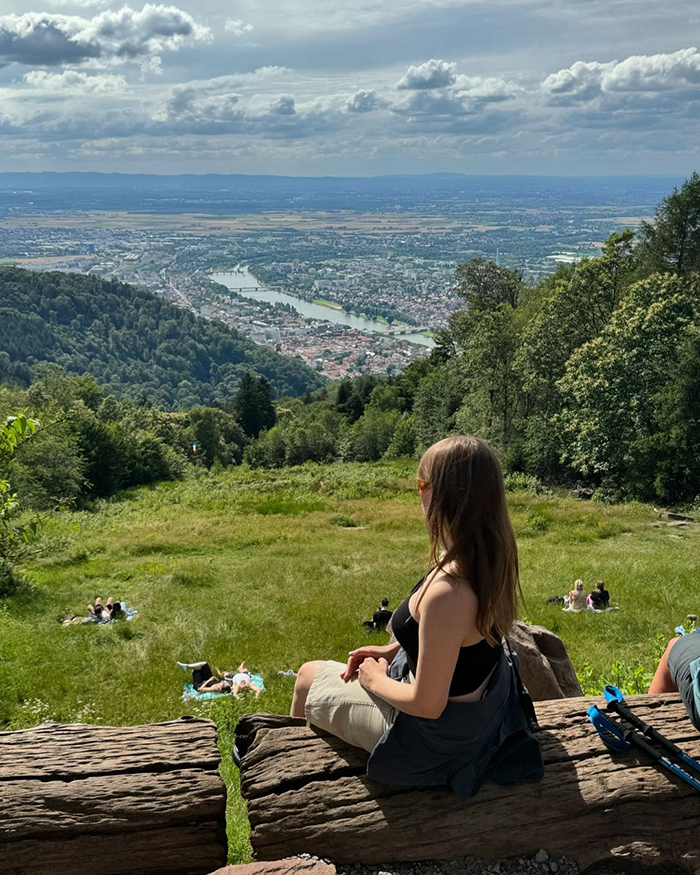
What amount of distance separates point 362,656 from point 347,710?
1.23ft

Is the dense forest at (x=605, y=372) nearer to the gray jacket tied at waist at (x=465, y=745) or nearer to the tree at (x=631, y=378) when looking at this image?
the tree at (x=631, y=378)

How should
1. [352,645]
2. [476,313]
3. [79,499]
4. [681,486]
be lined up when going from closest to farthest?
[352,645], [681,486], [79,499], [476,313]

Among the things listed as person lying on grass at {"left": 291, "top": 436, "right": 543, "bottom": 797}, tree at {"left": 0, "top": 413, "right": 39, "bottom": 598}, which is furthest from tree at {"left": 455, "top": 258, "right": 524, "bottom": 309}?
person lying on grass at {"left": 291, "top": 436, "right": 543, "bottom": 797}

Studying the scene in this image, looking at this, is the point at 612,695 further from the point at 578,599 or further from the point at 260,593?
the point at 260,593

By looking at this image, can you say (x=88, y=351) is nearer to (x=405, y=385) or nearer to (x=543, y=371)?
(x=405, y=385)

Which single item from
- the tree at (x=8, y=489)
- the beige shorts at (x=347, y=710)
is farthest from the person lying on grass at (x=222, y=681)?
the beige shorts at (x=347, y=710)

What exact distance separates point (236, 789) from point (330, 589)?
10785mm

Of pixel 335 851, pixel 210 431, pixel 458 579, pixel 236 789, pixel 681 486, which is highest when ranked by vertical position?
pixel 458 579

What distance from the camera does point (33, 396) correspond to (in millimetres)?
63000

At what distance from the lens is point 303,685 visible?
16.7ft

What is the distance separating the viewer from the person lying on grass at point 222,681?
11062mm

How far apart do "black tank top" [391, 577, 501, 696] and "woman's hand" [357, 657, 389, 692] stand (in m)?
0.23

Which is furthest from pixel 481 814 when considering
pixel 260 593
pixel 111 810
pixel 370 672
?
pixel 260 593

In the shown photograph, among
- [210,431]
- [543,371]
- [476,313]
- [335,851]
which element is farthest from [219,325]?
[335,851]
